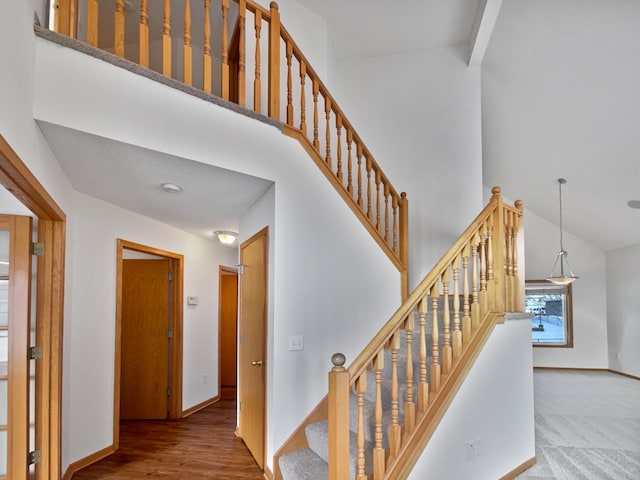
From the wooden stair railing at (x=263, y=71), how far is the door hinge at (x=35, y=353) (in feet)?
6.11

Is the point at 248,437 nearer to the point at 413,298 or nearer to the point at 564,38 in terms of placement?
the point at 413,298

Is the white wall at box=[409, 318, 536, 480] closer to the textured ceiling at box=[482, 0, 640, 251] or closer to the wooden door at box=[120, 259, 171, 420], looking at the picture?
the textured ceiling at box=[482, 0, 640, 251]

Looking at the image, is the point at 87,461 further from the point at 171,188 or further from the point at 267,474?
the point at 171,188

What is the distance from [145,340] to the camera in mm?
4715

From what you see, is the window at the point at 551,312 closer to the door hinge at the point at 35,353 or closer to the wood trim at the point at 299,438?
the wood trim at the point at 299,438

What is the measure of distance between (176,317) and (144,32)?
3.25 metres

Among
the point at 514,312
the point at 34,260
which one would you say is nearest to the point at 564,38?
the point at 514,312

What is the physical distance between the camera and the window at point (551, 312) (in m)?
8.23

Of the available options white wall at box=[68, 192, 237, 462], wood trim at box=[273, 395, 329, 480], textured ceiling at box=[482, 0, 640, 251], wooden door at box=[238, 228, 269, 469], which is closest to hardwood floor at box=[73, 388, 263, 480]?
wooden door at box=[238, 228, 269, 469]

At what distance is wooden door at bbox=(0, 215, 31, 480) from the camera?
2.38 m

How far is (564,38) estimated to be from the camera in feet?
12.7

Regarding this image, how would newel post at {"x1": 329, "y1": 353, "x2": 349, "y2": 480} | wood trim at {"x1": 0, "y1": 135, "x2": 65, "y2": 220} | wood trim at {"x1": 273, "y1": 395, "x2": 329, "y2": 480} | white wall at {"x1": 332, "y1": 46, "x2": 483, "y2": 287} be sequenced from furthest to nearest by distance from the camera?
white wall at {"x1": 332, "y1": 46, "x2": 483, "y2": 287}
wood trim at {"x1": 273, "y1": 395, "x2": 329, "y2": 480}
newel post at {"x1": 329, "y1": 353, "x2": 349, "y2": 480}
wood trim at {"x1": 0, "y1": 135, "x2": 65, "y2": 220}

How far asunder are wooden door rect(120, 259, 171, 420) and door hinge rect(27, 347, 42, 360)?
7.07ft

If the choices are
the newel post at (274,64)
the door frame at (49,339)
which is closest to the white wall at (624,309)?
the newel post at (274,64)
